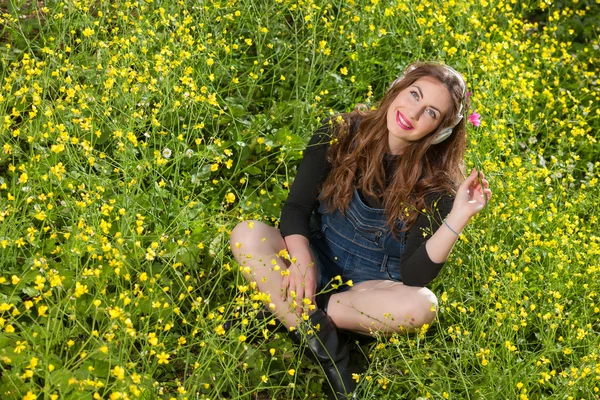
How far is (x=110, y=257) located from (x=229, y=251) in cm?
68

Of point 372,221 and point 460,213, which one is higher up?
point 460,213

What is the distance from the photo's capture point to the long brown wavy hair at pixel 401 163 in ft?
9.73

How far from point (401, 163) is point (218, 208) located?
2.30ft

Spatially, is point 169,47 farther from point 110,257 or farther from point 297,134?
point 110,257

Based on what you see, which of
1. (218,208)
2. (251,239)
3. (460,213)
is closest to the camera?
(460,213)

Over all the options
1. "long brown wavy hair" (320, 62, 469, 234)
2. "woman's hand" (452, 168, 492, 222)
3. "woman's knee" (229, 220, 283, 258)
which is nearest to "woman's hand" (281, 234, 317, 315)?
"woman's knee" (229, 220, 283, 258)

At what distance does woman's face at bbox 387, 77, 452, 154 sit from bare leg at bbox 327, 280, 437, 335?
20.8 inches

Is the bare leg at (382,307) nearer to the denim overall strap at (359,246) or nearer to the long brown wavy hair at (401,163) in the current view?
the denim overall strap at (359,246)

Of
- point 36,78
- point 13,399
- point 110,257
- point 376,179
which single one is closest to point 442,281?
point 376,179

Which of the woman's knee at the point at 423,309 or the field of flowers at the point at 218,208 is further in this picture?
the woman's knee at the point at 423,309

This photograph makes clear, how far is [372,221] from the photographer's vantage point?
302 centimetres

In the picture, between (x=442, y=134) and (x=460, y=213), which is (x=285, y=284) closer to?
(x=460, y=213)

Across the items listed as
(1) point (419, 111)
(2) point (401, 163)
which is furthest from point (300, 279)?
(1) point (419, 111)

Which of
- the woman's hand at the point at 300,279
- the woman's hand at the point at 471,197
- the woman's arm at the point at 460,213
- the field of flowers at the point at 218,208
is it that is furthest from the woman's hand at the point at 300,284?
the woman's hand at the point at 471,197
